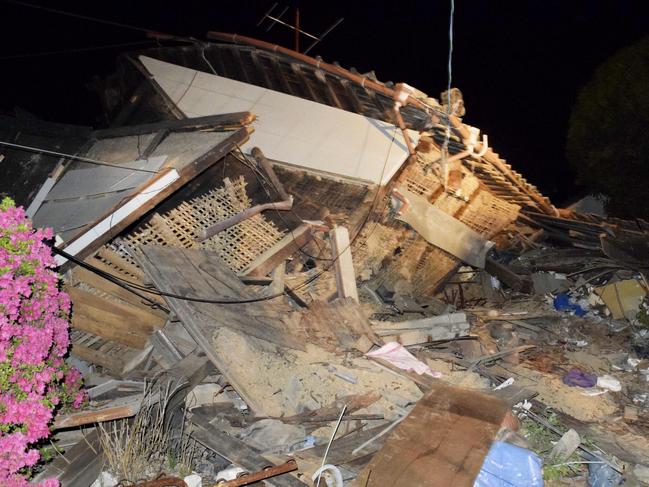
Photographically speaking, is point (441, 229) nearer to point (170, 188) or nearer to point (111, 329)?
point (170, 188)

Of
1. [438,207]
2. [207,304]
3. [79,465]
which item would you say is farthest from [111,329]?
[438,207]

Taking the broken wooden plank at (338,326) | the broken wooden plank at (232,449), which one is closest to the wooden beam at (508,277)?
the broken wooden plank at (338,326)

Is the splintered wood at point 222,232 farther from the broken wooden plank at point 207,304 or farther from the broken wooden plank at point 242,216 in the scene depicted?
the broken wooden plank at point 207,304

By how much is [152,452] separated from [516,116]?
22.2 m

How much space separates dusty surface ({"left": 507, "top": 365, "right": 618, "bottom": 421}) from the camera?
6965 millimetres

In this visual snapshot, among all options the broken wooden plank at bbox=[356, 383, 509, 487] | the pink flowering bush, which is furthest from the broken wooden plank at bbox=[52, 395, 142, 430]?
the broken wooden plank at bbox=[356, 383, 509, 487]

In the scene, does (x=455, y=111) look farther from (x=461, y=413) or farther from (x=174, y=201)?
(x=461, y=413)

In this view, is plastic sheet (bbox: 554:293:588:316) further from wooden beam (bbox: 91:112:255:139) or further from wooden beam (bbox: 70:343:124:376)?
wooden beam (bbox: 70:343:124:376)

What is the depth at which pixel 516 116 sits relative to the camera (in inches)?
939

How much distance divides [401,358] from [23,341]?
454 centimetres

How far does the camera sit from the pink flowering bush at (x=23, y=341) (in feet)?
14.7

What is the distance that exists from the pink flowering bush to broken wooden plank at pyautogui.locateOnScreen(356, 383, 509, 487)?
2.88 m

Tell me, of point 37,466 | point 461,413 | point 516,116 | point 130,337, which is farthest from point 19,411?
point 516,116

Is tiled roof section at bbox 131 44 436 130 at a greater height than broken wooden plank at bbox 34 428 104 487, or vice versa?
tiled roof section at bbox 131 44 436 130
